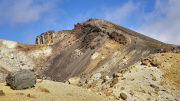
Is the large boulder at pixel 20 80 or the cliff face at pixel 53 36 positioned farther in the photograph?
the cliff face at pixel 53 36

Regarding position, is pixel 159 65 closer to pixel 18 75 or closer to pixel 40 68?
pixel 18 75

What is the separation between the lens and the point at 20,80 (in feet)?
23.2

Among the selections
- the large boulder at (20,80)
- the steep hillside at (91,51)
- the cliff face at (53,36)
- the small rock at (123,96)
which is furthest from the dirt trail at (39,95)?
the cliff face at (53,36)

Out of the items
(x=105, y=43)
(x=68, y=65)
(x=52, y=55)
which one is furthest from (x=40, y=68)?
(x=105, y=43)

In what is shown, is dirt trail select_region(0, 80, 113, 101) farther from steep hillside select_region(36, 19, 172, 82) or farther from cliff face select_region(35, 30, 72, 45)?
Answer: cliff face select_region(35, 30, 72, 45)

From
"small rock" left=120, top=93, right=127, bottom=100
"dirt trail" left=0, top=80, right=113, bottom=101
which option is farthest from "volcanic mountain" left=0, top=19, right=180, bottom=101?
"dirt trail" left=0, top=80, right=113, bottom=101

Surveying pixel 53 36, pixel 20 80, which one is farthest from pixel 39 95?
pixel 53 36

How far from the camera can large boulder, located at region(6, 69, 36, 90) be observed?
22.6 ft

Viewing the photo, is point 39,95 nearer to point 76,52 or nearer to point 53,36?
point 76,52

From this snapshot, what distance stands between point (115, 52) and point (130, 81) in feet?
42.2

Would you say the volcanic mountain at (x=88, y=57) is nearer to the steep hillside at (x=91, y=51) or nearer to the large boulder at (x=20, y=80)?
the steep hillside at (x=91, y=51)

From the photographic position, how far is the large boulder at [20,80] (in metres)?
6.87

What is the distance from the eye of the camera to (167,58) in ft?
52.3

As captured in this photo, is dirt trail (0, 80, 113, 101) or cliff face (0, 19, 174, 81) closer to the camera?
dirt trail (0, 80, 113, 101)
